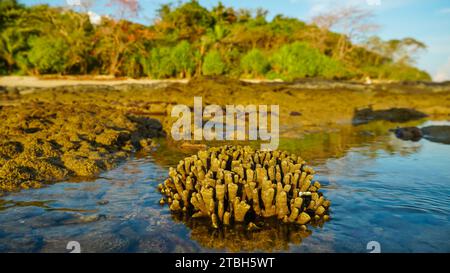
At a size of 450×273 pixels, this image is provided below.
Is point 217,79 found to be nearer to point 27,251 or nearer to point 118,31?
point 118,31

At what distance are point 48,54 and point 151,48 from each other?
8245mm

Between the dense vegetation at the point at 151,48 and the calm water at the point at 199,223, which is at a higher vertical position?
the dense vegetation at the point at 151,48

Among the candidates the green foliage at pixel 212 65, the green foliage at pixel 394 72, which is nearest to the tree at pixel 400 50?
the green foliage at pixel 394 72

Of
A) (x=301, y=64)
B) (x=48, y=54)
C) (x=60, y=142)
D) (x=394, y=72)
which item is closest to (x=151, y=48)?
(x=48, y=54)

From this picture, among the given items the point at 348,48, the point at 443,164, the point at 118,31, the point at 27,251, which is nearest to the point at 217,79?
the point at 118,31

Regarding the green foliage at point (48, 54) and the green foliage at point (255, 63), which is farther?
the green foliage at point (255, 63)

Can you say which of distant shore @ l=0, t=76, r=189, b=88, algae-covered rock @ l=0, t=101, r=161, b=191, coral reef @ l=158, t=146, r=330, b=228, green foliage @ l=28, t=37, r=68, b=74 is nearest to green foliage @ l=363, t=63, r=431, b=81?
distant shore @ l=0, t=76, r=189, b=88

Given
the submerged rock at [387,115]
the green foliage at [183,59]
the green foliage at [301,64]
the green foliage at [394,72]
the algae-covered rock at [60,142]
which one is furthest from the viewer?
the green foliage at [394,72]

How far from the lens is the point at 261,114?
15.6 metres

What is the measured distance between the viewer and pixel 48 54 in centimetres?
2603

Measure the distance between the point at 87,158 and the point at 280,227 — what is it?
444 centimetres

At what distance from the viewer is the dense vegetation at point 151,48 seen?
27469 mm

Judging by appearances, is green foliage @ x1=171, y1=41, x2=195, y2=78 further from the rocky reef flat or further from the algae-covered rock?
the algae-covered rock

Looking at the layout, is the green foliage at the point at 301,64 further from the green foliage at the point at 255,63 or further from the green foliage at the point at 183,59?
the green foliage at the point at 183,59
